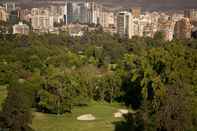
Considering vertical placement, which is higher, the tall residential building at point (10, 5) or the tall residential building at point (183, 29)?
the tall residential building at point (10, 5)

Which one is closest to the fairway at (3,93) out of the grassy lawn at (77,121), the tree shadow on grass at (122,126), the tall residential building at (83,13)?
the grassy lawn at (77,121)

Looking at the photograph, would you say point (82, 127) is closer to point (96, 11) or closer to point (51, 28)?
point (51, 28)

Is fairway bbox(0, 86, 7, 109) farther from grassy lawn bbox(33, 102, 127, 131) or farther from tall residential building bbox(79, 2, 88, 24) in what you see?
tall residential building bbox(79, 2, 88, 24)

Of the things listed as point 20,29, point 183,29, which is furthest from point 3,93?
point 183,29

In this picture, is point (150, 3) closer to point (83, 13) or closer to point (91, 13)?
point (83, 13)

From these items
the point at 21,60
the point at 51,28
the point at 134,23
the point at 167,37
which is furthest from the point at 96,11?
the point at 21,60

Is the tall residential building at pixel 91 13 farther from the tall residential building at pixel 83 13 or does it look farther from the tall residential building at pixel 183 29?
the tall residential building at pixel 183 29
